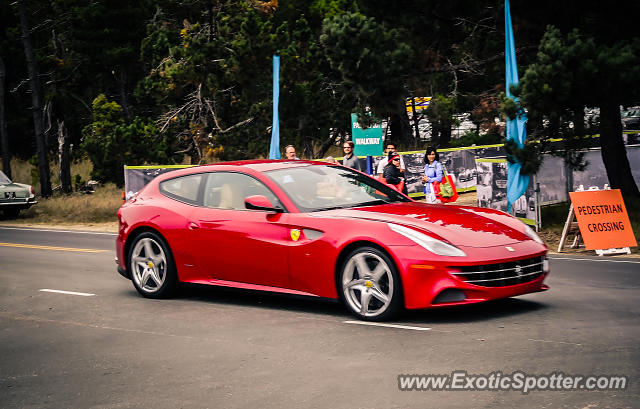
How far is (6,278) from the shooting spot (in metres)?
13.5

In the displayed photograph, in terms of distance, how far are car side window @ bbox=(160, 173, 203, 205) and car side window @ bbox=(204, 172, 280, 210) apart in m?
0.16

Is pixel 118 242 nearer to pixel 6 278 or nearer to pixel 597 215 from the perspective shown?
pixel 6 278

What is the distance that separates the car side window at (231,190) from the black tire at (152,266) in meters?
0.78

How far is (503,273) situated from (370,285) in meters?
1.20

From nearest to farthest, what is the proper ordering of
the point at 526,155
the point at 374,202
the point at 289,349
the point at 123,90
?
the point at 289,349 → the point at 374,202 → the point at 526,155 → the point at 123,90

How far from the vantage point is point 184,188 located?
420 inches

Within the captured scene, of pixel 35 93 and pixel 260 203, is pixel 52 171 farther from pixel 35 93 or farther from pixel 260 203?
pixel 260 203

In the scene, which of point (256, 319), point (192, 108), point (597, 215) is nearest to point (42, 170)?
point (192, 108)

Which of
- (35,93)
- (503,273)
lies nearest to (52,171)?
(35,93)

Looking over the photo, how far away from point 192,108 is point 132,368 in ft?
97.5

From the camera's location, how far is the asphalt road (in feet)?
20.4

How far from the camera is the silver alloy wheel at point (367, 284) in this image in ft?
28.2

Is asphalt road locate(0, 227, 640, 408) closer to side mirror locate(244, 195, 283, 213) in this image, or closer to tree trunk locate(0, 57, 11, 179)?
side mirror locate(244, 195, 283, 213)

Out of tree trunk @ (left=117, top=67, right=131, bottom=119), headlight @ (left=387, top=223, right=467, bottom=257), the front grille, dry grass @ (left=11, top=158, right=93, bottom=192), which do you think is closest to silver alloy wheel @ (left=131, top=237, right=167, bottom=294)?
headlight @ (left=387, top=223, right=467, bottom=257)
